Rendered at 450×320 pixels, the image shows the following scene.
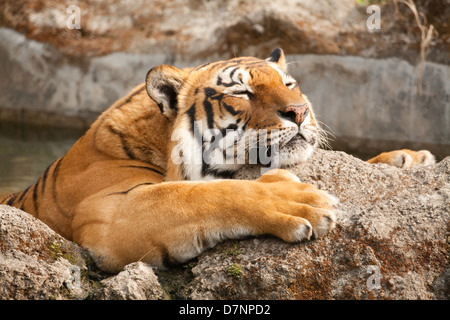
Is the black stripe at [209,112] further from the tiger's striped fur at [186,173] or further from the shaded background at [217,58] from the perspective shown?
the shaded background at [217,58]

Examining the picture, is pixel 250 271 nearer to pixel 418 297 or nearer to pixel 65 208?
pixel 418 297

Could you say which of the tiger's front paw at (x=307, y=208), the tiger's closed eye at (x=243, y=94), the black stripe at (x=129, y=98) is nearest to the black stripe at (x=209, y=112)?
the tiger's closed eye at (x=243, y=94)

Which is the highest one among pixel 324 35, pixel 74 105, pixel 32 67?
pixel 324 35

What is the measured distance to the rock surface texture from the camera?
1923mm

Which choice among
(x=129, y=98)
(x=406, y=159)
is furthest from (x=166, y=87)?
(x=406, y=159)

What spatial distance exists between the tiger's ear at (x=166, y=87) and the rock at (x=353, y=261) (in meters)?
0.79

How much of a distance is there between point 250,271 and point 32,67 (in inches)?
189

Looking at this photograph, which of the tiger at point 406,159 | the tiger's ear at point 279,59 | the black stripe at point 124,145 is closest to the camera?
the black stripe at point 124,145

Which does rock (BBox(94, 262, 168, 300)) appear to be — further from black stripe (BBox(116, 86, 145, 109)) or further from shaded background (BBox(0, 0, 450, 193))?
shaded background (BBox(0, 0, 450, 193))

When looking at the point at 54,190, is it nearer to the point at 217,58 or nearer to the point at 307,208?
the point at 307,208

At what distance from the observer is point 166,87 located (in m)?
2.65

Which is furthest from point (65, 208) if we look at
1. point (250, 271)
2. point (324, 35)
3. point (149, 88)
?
point (324, 35)

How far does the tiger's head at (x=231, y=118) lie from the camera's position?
2.38 meters
